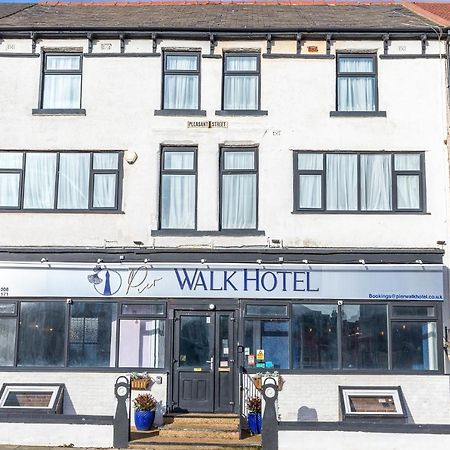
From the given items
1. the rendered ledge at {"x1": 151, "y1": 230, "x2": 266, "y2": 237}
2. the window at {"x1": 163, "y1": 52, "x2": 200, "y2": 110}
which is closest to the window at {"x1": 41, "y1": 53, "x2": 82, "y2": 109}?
the window at {"x1": 163, "y1": 52, "x2": 200, "y2": 110}

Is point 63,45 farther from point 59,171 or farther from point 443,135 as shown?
point 443,135

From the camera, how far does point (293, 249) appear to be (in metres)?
16.6

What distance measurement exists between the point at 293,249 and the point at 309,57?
15.2 feet

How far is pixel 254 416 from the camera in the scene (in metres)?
15.1

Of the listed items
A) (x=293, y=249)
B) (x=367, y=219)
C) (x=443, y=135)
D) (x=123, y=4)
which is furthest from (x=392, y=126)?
(x=123, y=4)

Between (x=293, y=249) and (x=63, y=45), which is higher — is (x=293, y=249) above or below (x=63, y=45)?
below

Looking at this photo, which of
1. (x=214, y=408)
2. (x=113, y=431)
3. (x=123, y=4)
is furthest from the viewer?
(x=123, y=4)

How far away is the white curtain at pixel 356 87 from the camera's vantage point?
17.5 meters

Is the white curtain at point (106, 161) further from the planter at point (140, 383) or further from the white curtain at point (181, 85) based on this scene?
the planter at point (140, 383)

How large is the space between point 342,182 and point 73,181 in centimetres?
626

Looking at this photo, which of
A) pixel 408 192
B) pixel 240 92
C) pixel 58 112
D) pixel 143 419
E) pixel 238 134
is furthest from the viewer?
pixel 240 92

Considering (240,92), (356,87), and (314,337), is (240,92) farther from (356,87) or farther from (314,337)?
(314,337)

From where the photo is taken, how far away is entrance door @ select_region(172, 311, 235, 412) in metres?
16.3

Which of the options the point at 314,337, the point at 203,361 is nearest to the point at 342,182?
the point at 314,337
